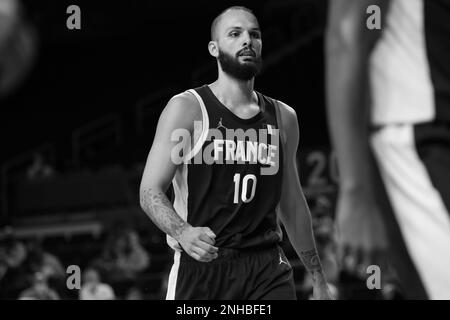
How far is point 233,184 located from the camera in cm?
400

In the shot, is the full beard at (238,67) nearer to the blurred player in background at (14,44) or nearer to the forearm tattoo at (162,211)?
the forearm tattoo at (162,211)

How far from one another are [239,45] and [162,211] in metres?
0.87

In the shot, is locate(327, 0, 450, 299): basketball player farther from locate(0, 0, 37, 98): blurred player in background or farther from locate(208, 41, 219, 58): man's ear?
locate(208, 41, 219, 58): man's ear

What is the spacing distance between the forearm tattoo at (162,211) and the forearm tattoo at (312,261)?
68cm

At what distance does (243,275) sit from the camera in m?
3.83

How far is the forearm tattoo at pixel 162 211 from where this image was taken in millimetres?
3758

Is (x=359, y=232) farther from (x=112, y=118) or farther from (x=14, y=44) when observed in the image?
(x=112, y=118)

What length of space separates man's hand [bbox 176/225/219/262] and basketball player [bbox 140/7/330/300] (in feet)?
0.18

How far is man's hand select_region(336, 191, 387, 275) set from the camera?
2.17m

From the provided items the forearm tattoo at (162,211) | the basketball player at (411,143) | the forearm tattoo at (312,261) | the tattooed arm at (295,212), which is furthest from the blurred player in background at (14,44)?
the forearm tattoo at (312,261)

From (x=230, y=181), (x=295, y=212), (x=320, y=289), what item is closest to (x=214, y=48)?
(x=230, y=181)

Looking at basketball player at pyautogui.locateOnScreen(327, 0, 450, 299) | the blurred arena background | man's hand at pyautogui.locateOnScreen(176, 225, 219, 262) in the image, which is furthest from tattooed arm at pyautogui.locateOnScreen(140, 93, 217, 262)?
the blurred arena background

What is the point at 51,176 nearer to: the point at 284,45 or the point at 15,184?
the point at 15,184

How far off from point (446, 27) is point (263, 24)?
1378 centimetres
